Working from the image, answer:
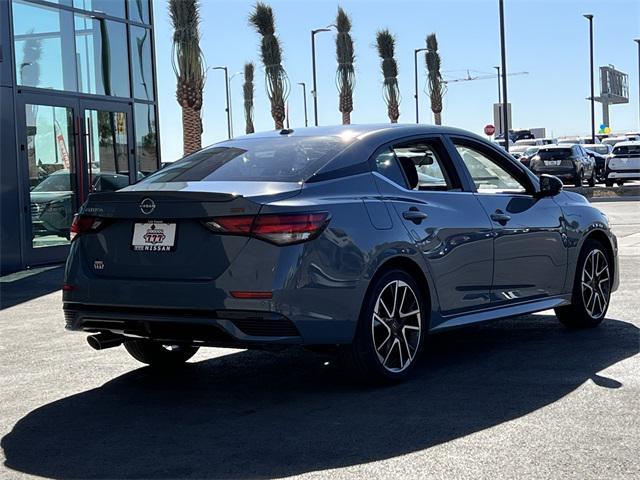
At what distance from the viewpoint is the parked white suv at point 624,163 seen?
125 ft

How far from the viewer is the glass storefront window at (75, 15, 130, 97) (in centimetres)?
1827

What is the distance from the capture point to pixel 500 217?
7.41 m

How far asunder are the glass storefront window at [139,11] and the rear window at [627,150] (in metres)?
22.3

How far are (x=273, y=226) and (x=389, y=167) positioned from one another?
1.23 m

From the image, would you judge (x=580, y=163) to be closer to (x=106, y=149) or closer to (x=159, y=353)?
(x=106, y=149)

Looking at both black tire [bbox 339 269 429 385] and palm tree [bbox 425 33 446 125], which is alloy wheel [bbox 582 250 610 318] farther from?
palm tree [bbox 425 33 446 125]

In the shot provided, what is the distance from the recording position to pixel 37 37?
669 inches

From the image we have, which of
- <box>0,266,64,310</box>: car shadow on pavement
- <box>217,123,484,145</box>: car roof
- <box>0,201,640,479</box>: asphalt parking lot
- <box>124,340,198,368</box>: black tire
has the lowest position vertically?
<box>0,266,64,310</box>: car shadow on pavement

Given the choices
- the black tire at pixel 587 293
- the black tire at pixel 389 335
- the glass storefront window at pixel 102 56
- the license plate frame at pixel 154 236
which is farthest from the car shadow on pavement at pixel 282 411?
the glass storefront window at pixel 102 56

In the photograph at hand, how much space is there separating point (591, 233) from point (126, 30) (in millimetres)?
13141

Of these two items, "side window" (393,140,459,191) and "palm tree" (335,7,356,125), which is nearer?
"side window" (393,140,459,191)

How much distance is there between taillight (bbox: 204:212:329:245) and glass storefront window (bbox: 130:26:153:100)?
14.5 m

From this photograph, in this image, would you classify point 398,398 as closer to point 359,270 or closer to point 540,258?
point 359,270

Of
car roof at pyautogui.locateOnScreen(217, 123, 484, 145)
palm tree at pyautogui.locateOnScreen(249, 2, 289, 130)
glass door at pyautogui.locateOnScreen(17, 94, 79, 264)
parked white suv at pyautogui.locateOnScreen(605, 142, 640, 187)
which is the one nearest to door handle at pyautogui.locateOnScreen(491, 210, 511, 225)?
car roof at pyautogui.locateOnScreen(217, 123, 484, 145)
